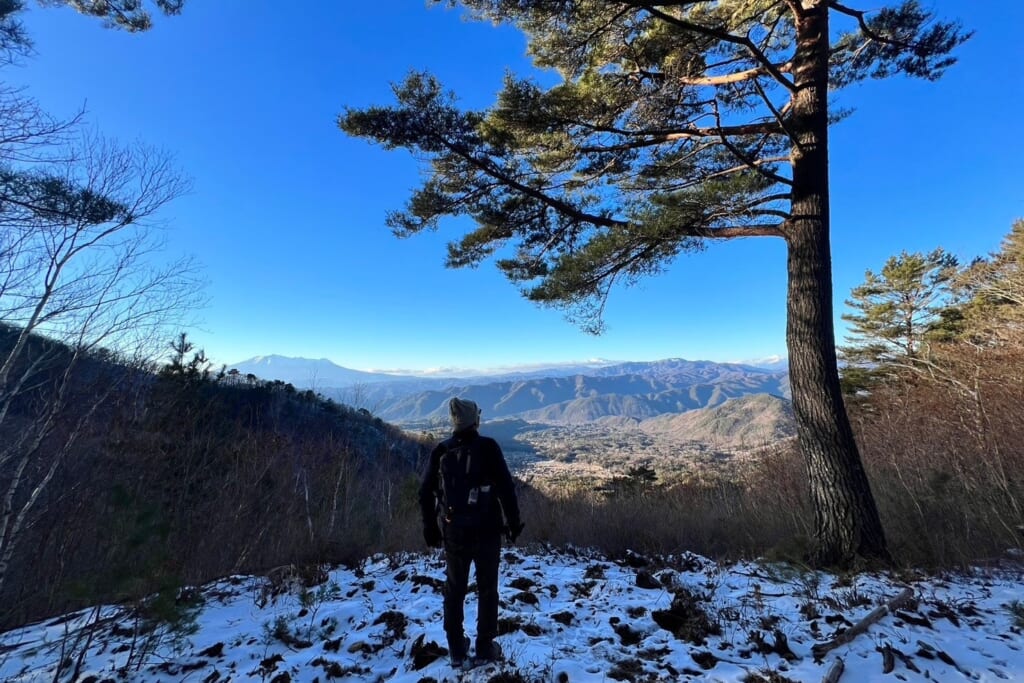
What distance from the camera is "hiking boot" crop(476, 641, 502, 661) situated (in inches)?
109

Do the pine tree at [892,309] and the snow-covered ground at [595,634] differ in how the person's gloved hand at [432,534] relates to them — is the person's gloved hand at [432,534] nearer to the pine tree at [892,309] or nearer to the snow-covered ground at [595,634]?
the snow-covered ground at [595,634]

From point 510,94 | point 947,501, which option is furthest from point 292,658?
point 947,501

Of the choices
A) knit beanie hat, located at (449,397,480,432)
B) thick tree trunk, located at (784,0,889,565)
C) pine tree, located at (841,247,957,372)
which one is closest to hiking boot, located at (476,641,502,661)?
knit beanie hat, located at (449,397,480,432)

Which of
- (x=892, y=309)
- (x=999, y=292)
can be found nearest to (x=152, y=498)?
(x=999, y=292)

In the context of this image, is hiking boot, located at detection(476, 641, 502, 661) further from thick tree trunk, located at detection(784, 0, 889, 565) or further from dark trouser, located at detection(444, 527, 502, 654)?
thick tree trunk, located at detection(784, 0, 889, 565)

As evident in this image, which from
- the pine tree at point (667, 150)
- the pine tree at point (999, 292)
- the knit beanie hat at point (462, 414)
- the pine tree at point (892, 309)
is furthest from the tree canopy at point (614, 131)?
the pine tree at point (892, 309)

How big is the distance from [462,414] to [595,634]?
6.47ft

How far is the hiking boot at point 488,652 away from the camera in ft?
9.06

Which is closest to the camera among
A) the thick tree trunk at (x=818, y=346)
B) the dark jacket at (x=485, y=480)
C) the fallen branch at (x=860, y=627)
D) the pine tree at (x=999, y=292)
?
the fallen branch at (x=860, y=627)

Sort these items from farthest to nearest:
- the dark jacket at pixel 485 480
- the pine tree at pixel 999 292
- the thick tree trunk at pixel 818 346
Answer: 1. the pine tree at pixel 999 292
2. the thick tree trunk at pixel 818 346
3. the dark jacket at pixel 485 480

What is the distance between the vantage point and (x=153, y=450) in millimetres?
7730

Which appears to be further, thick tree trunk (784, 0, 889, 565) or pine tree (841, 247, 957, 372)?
pine tree (841, 247, 957, 372)

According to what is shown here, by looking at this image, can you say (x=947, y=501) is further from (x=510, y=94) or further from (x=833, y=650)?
(x=510, y=94)

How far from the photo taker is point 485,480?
292 cm
